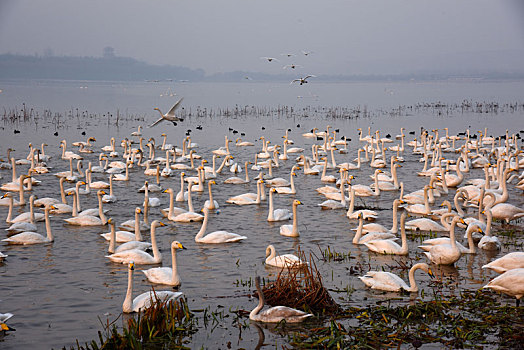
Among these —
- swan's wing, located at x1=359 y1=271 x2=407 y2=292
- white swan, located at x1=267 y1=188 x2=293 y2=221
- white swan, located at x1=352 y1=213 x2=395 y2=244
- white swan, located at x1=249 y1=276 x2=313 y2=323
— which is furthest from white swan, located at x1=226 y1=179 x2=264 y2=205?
white swan, located at x1=249 y1=276 x2=313 y2=323

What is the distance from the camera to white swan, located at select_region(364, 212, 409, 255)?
1243cm

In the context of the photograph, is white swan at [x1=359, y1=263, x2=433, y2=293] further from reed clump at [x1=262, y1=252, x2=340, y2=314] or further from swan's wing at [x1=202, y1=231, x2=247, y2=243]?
swan's wing at [x1=202, y1=231, x2=247, y2=243]

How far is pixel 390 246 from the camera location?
12.5 m

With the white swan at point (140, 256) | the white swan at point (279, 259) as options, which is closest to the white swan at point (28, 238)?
the white swan at point (140, 256)

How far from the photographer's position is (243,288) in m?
10.7

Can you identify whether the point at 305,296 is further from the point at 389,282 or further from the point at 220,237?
the point at 220,237

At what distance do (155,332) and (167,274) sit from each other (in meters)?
2.54

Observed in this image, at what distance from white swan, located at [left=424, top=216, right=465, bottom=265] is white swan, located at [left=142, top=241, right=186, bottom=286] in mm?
4699

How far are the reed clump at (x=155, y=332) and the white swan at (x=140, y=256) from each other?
10.3 ft

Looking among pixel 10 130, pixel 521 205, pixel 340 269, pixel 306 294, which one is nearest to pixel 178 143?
pixel 10 130

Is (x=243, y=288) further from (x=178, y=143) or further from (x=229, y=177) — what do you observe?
(x=178, y=143)

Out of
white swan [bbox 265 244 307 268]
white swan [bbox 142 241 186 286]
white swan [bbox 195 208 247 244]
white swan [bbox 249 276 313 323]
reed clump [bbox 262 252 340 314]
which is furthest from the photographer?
white swan [bbox 195 208 247 244]

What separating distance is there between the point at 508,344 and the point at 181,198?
1194 centimetres

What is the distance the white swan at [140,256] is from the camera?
39.3 ft
